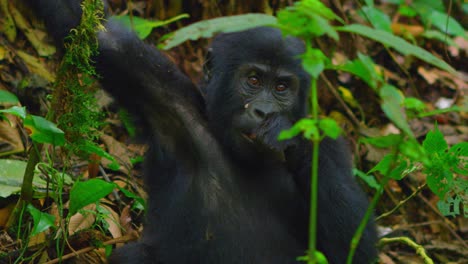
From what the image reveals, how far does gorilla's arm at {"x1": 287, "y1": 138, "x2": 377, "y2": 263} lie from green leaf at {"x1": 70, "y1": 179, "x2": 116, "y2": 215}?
3.89 ft

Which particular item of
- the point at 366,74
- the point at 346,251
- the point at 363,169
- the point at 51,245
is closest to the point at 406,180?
the point at 363,169

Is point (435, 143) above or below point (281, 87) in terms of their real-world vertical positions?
below

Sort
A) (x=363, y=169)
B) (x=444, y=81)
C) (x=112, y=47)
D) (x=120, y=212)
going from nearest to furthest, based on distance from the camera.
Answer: (x=112, y=47) < (x=120, y=212) < (x=363, y=169) < (x=444, y=81)

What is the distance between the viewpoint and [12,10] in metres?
6.50

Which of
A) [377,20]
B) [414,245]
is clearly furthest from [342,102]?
[414,245]

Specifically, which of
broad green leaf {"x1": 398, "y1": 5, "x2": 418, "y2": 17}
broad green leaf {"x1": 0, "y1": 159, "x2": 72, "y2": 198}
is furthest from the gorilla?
broad green leaf {"x1": 398, "y1": 5, "x2": 418, "y2": 17}

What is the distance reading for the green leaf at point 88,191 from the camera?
13.3ft

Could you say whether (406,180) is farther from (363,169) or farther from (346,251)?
(346,251)

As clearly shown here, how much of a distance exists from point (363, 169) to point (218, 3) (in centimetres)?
231

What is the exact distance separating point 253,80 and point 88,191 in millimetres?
1217

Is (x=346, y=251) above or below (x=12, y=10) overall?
below

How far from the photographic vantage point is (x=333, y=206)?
4.40m

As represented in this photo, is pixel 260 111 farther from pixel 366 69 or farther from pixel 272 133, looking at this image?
pixel 366 69


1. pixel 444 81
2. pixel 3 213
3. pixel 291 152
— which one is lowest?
pixel 3 213
